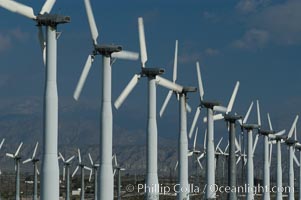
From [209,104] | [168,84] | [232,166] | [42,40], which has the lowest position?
[232,166]

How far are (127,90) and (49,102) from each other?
19455 millimetres

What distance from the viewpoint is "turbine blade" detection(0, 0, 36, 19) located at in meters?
51.8

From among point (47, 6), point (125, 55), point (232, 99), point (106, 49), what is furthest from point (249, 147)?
point (47, 6)

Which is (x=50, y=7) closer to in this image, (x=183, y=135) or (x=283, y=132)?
(x=183, y=135)

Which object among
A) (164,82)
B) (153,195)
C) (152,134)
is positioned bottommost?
(153,195)

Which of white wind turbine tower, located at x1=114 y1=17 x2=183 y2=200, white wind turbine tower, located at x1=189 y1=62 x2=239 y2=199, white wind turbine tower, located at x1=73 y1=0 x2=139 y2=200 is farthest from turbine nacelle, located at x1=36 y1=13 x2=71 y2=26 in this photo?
white wind turbine tower, located at x1=189 y1=62 x2=239 y2=199

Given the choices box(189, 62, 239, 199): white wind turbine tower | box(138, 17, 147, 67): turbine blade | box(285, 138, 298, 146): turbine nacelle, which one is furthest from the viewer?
box(285, 138, 298, 146): turbine nacelle

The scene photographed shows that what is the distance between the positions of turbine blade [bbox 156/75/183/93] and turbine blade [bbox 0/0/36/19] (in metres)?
26.8

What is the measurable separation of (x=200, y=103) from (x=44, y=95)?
39329mm

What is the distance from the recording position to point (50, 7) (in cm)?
5703

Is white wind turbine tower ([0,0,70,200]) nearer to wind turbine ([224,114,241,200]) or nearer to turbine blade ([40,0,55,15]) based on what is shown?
turbine blade ([40,0,55,15])

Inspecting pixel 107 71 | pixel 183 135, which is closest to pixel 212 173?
pixel 183 135

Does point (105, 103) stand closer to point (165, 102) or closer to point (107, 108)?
point (107, 108)

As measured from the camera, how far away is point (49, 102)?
52062mm
